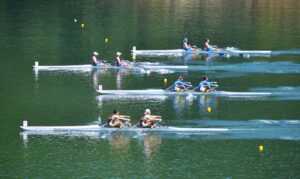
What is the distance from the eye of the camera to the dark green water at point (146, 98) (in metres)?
32.0

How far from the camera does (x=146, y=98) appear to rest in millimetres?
41312

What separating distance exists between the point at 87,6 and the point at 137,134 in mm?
39648

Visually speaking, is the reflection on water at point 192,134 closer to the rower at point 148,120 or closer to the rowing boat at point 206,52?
the rower at point 148,120

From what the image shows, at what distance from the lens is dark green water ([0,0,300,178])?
31953mm

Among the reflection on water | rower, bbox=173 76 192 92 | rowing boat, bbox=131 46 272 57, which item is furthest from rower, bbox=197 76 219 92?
rowing boat, bbox=131 46 272 57

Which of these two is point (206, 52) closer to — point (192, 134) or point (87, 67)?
point (87, 67)

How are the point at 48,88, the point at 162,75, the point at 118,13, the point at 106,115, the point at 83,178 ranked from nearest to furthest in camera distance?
1. the point at 83,178
2. the point at 106,115
3. the point at 48,88
4. the point at 162,75
5. the point at 118,13

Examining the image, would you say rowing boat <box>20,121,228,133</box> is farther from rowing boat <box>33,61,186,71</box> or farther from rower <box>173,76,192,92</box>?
rowing boat <box>33,61,186,71</box>

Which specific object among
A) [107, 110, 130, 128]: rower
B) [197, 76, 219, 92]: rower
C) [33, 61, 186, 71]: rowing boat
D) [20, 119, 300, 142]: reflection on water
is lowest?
[20, 119, 300, 142]: reflection on water

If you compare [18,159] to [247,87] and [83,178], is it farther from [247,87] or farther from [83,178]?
[247,87]

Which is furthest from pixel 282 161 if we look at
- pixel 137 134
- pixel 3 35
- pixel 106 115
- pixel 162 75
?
pixel 3 35

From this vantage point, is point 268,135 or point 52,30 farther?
point 52,30

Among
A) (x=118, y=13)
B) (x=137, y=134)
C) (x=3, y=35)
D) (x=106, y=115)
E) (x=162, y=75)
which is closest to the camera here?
(x=137, y=134)

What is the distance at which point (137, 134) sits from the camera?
35.3 m
